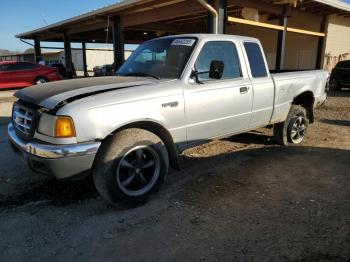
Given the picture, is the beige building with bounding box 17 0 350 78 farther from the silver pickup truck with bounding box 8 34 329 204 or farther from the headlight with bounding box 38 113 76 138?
the headlight with bounding box 38 113 76 138

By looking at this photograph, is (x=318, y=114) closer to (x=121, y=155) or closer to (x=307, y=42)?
(x=121, y=155)

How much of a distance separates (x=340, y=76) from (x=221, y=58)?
13108mm

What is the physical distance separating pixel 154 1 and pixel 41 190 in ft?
31.5

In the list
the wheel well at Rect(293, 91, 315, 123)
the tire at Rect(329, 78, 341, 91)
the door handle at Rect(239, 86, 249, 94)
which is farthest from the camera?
the tire at Rect(329, 78, 341, 91)

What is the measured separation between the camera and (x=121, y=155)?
346cm

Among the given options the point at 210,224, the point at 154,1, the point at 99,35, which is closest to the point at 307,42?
the point at 154,1

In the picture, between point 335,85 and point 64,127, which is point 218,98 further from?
point 335,85

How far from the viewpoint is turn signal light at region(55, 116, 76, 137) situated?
3145 millimetres

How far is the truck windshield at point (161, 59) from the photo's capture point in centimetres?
421

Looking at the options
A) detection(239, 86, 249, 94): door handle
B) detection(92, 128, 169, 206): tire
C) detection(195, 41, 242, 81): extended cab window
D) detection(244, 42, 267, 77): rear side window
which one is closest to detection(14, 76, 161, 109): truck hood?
detection(92, 128, 169, 206): tire

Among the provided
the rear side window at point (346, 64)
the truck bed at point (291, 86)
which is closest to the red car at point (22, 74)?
the rear side window at point (346, 64)

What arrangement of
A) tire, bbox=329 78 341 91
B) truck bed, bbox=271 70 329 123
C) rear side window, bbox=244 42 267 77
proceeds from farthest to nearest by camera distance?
1. tire, bbox=329 78 341 91
2. truck bed, bbox=271 70 329 123
3. rear side window, bbox=244 42 267 77

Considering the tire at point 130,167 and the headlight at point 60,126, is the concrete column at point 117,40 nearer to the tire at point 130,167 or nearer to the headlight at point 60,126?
the tire at point 130,167

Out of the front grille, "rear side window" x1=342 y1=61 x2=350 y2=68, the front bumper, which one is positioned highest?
"rear side window" x1=342 y1=61 x2=350 y2=68
